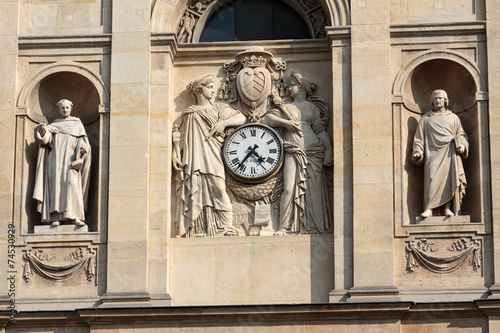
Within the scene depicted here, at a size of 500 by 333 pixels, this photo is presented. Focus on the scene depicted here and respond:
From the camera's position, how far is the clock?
2264cm

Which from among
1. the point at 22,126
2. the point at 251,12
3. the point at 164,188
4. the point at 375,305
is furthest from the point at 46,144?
the point at 375,305

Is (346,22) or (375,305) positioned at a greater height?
(346,22)

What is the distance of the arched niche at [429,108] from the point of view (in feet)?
72.5

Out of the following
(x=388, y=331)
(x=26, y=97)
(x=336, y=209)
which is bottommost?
(x=388, y=331)

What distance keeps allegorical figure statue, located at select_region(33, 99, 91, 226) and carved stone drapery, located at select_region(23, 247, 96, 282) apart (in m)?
0.48

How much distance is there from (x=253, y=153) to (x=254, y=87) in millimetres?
977

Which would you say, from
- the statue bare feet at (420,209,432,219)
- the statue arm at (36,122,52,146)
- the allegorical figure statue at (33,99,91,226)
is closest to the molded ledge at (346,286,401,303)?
the statue bare feet at (420,209,432,219)

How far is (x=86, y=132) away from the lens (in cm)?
2323

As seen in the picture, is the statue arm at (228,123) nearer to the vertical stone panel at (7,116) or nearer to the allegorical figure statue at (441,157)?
the allegorical figure statue at (441,157)

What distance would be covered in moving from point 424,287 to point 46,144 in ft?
19.1

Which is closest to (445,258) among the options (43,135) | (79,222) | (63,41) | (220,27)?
(220,27)

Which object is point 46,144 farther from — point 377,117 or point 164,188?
point 377,117

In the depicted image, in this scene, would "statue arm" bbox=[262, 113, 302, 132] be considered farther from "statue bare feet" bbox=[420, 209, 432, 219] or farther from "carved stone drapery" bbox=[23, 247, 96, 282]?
"carved stone drapery" bbox=[23, 247, 96, 282]

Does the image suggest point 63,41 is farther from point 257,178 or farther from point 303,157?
point 303,157
